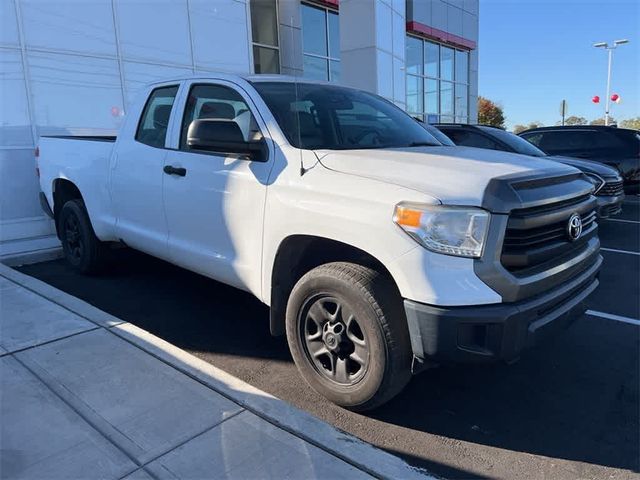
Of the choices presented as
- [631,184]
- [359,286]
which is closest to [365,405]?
[359,286]

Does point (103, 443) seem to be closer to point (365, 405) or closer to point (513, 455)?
point (365, 405)

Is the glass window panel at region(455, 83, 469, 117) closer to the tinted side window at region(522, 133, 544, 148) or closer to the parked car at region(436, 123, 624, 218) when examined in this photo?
the tinted side window at region(522, 133, 544, 148)

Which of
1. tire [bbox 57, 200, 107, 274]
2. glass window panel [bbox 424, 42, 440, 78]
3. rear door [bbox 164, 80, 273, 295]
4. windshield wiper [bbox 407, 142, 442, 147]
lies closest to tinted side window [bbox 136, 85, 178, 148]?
rear door [bbox 164, 80, 273, 295]

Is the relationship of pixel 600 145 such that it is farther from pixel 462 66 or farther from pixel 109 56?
pixel 462 66

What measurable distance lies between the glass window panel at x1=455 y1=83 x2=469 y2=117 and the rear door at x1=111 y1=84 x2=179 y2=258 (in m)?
22.4

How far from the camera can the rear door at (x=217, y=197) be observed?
3426 mm

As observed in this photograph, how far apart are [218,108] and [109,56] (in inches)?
212

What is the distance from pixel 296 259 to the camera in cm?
332

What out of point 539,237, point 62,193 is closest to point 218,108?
point 539,237

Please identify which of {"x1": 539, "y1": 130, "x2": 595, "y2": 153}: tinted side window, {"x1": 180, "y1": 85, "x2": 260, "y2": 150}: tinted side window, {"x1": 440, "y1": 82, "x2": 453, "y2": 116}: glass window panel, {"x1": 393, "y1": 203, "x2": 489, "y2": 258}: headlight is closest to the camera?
{"x1": 393, "y1": 203, "x2": 489, "y2": 258}: headlight

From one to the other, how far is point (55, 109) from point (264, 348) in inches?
230

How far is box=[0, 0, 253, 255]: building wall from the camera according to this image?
7.07 m

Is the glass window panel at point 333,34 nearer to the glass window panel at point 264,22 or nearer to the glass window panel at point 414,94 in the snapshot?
the glass window panel at point 264,22

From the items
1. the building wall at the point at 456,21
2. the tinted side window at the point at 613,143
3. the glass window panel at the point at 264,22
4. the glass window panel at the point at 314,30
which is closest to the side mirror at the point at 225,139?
the tinted side window at the point at 613,143
